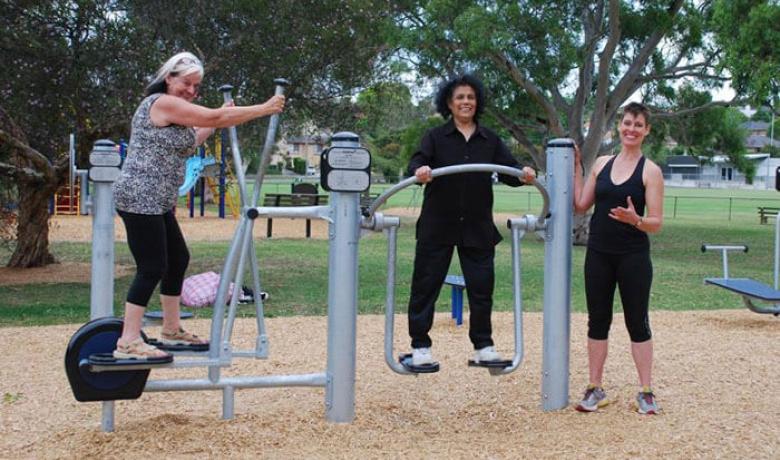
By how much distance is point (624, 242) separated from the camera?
481 cm

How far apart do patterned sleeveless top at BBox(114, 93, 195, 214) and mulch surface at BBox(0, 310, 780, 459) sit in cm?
116

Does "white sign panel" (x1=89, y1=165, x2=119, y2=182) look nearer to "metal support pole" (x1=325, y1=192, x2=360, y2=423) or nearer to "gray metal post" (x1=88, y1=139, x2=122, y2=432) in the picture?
"gray metal post" (x1=88, y1=139, x2=122, y2=432)

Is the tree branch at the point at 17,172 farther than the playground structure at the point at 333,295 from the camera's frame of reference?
Yes

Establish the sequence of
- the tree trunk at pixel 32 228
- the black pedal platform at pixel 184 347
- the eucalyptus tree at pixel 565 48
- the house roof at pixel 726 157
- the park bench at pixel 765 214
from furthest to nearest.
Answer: the park bench at pixel 765 214, the house roof at pixel 726 157, the eucalyptus tree at pixel 565 48, the tree trunk at pixel 32 228, the black pedal platform at pixel 184 347

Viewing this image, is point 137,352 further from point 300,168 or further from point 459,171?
point 300,168

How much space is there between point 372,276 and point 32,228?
496cm

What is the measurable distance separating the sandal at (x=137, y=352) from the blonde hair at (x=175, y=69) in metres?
1.17

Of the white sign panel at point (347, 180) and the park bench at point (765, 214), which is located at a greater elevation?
the white sign panel at point (347, 180)

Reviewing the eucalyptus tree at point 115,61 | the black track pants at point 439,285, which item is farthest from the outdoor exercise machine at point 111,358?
the eucalyptus tree at point 115,61

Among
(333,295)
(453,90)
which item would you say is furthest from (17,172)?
(453,90)

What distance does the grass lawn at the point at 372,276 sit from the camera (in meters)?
9.90

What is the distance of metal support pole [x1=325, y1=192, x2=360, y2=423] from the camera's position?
454 cm

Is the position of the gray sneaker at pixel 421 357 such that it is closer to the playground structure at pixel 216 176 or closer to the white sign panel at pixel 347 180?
the white sign panel at pixel 347 180

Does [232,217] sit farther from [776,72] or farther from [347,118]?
[776,72]
